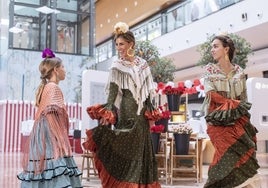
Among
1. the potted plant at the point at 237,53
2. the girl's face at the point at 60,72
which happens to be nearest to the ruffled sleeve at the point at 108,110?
the girl's face at the point at 60,72

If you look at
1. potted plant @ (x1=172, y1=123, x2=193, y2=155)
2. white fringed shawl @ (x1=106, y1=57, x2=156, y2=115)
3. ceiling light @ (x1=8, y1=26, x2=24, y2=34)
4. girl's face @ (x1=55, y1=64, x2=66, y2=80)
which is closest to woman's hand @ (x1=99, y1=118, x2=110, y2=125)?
white fringed shawl @ (x1=106, y1=57, x2=156, y2=115)

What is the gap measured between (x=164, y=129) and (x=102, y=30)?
17.9m

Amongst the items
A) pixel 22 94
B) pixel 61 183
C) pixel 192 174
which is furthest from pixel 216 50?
pixel 22 94

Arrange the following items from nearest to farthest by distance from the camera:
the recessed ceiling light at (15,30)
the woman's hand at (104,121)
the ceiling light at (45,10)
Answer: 1. the woman's hand at (104,121)
2. the recessed ceiling light at (15,30)
3. the ceiling light at (45,10)

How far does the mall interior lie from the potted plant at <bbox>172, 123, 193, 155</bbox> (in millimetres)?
1892

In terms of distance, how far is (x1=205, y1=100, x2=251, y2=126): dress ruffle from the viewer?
3000 mm

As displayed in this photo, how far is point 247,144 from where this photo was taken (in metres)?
3.06

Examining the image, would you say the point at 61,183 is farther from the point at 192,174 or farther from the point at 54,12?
the point at 54,12

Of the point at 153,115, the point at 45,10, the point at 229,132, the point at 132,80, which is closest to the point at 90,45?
the point at 45,10

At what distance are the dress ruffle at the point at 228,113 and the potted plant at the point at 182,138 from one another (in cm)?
226

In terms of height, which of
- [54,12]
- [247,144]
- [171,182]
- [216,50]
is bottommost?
[171,182]

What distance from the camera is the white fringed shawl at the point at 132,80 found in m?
3.21

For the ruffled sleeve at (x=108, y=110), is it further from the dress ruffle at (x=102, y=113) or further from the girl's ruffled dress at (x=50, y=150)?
the girl's ruffled dress at (x=50, y=150)

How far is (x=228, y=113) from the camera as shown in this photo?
2.99m
